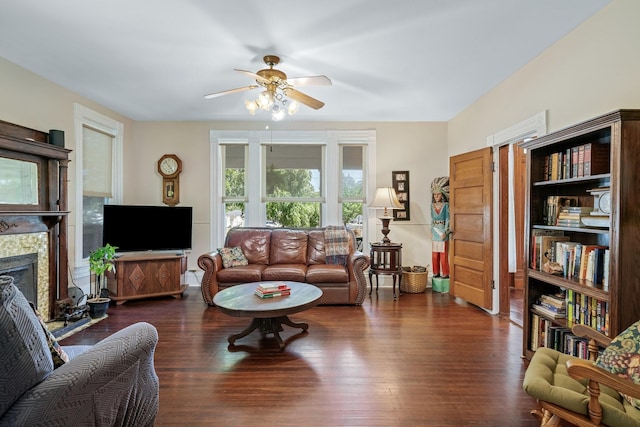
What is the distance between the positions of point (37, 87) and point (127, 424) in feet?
11.7

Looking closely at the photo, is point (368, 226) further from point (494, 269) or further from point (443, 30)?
point (443, 30)

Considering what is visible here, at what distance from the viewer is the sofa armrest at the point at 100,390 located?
1049 mm

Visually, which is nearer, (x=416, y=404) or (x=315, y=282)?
(x=416, y=404)

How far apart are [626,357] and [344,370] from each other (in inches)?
63.8

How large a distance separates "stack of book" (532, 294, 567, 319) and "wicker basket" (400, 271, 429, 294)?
2.08 meters

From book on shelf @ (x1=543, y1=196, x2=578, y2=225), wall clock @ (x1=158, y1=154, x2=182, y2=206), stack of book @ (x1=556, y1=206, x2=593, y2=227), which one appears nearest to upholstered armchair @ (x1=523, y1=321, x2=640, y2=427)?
stack of book @ (x1=556, y1=206, x2=593, y2=227)

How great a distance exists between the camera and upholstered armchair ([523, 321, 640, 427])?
1.28 meters

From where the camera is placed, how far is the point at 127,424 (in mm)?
1379

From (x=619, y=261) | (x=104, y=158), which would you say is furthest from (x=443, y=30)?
(x=104, y=158)

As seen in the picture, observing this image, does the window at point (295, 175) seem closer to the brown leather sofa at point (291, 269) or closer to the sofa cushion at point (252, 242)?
the sofa cushion at point (252, 242)

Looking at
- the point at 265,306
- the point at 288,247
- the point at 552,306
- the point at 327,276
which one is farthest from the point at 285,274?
the point at 552,306

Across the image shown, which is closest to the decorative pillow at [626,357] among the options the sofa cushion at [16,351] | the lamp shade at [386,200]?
the sofa cushion at [16,351]

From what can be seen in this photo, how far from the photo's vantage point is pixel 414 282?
4500 millimetres

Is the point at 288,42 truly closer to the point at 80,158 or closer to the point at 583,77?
the point at 583,77
